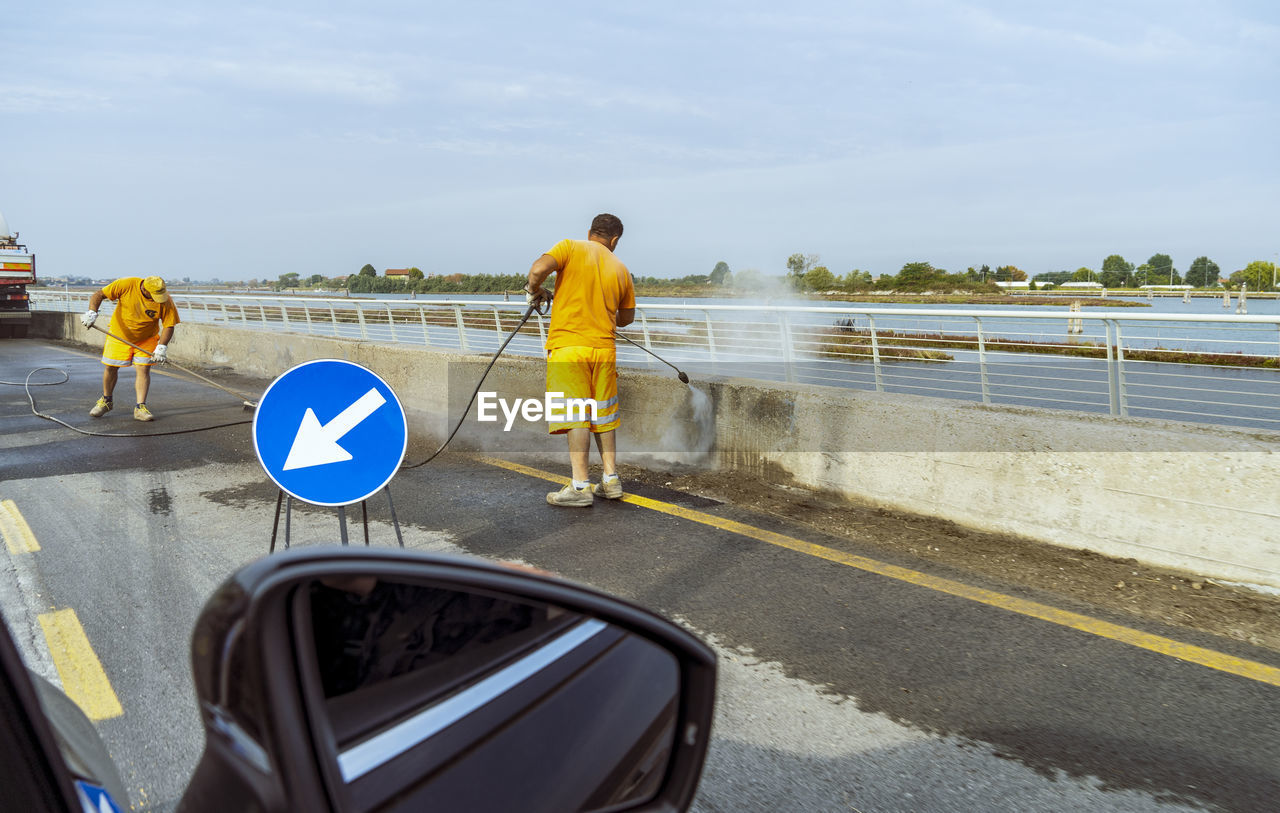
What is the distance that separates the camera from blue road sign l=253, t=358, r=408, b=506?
402cm

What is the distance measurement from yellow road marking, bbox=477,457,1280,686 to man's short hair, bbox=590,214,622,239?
210 cm

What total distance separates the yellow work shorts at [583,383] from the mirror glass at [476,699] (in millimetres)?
5373

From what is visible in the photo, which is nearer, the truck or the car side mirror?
the car side mirror

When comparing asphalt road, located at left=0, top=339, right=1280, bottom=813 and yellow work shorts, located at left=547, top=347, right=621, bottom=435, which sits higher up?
yellow work shorts, located at left=547, top=347, right=621, bottom=435

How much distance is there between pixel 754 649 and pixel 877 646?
1.79 feet

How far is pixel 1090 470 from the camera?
211 inches

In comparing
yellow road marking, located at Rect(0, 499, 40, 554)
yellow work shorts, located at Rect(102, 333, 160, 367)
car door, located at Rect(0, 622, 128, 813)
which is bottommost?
yellow road marking, located at Rect(0, 499, 40, 554)

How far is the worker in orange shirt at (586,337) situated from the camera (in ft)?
22.3

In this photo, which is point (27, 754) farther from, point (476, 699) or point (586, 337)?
point (586, 337)

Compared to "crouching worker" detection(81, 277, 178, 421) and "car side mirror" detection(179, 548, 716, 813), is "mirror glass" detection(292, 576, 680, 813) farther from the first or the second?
"crouching worker" detection(81, 277, 178, 421)

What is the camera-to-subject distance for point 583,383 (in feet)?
22.7

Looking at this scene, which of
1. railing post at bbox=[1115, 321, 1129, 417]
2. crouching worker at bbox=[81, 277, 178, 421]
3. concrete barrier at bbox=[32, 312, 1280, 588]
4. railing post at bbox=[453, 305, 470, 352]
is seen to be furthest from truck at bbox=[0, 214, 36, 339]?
railing post at bbox=[1115, 321, 1129, 417]

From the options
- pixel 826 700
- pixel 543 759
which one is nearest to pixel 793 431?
pixel 826 700

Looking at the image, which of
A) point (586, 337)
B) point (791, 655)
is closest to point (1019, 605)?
point (791, 655)
